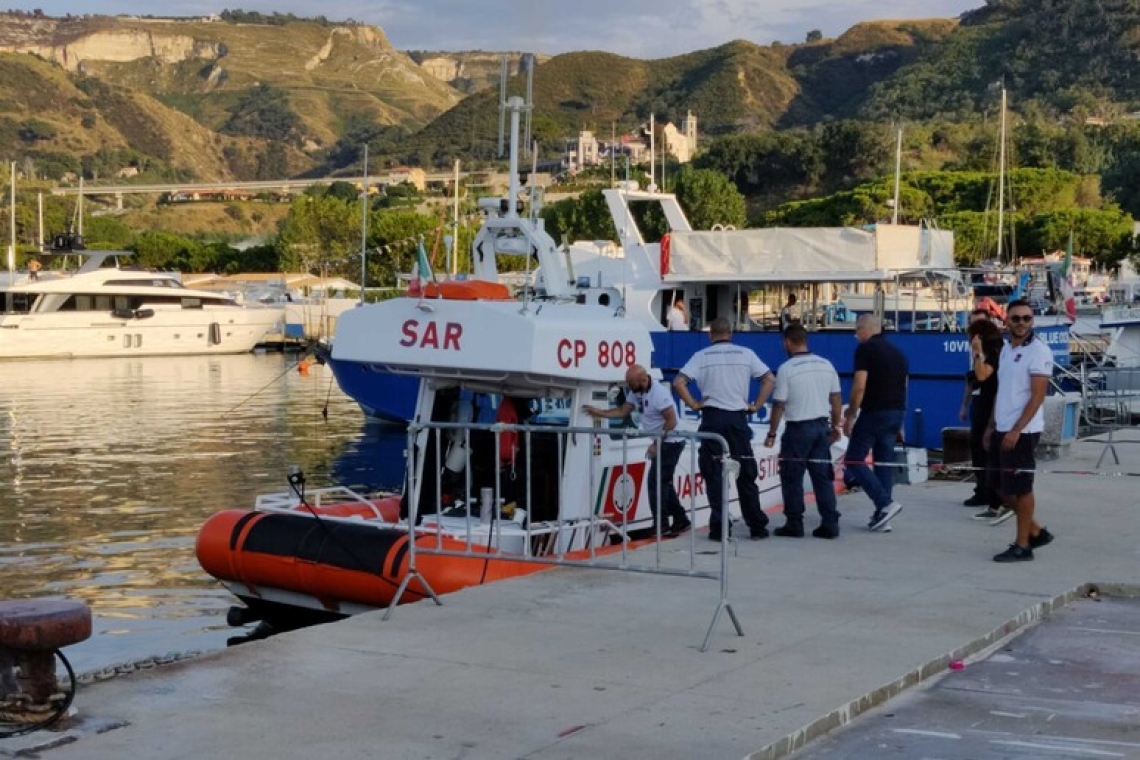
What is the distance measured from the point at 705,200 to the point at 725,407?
2887 inches

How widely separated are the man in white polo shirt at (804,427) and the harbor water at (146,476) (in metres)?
4.70

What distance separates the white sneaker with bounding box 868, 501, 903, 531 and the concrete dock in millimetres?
907

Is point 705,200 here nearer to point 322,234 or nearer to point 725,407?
point 322,234

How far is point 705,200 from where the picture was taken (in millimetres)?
84938

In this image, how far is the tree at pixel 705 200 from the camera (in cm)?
8444

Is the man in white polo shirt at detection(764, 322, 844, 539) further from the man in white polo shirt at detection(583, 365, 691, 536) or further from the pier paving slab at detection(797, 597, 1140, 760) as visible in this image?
the pier paving slab at detection(797, 597, 1140, 760)

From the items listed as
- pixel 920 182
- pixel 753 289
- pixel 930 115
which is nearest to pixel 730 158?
pixel 920 182

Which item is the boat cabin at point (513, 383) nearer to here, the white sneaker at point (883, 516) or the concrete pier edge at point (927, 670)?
the white sneaker at point (883, 516)

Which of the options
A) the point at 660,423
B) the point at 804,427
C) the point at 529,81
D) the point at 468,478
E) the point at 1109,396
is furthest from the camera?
the point at 1109,396

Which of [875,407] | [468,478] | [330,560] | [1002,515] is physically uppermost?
[875,407]

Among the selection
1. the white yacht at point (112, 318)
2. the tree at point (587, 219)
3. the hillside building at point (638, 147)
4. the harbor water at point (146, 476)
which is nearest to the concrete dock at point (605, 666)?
the harbor water at point (146, 476)

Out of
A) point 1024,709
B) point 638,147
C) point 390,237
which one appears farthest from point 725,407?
point 638,147

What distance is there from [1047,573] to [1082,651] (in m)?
2.17

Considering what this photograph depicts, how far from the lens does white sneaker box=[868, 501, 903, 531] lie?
13188 millimetres
